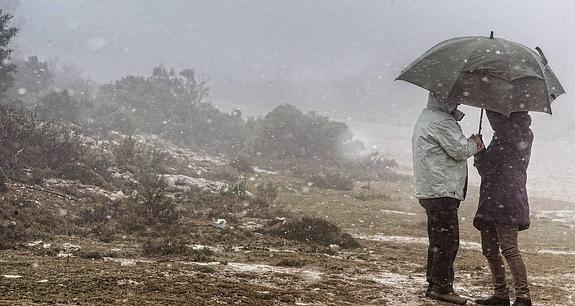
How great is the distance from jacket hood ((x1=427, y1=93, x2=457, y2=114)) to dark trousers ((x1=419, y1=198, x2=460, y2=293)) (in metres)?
0.78

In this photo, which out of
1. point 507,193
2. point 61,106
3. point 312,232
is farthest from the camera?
point 61,106

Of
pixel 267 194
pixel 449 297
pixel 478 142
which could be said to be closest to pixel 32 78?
pixel 267 194

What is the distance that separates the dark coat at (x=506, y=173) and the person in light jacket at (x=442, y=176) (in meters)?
0.17

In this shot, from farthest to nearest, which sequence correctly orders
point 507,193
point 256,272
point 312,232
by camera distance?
1. point 312,232
2. point 256,272
3. point 507,193

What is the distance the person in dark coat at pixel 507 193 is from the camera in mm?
4125

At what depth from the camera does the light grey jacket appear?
4.16m

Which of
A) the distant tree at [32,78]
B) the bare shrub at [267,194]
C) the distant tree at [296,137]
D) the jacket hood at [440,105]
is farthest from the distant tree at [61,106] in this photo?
the jacket hood at [440,105]

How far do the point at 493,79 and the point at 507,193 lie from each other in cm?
97

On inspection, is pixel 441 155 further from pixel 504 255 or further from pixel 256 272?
pixel 256 272

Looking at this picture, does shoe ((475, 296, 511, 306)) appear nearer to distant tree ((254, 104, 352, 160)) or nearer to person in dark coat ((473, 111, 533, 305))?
person in dark coat ((473, 111, 533, 305))

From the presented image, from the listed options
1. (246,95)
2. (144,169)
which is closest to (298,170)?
(144,169)

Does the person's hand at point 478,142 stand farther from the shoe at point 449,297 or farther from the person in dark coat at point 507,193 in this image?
the shoe at point 449,297

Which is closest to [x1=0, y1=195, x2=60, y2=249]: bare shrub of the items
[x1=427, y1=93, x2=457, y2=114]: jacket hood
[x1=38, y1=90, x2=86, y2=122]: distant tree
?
[x1=427, y1=93, x2=457, y2=114]: jacket hood

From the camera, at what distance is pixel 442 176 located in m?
4.19
